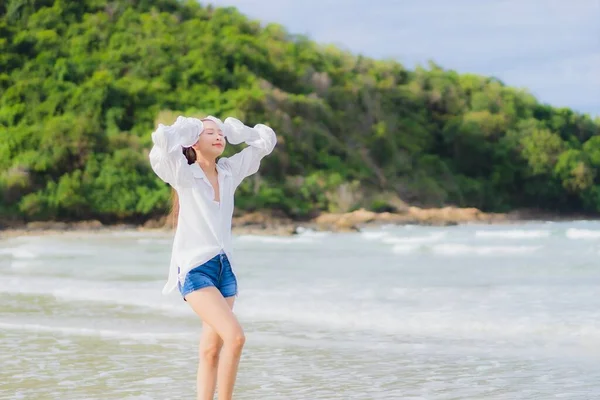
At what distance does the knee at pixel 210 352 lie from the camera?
15.9 feet

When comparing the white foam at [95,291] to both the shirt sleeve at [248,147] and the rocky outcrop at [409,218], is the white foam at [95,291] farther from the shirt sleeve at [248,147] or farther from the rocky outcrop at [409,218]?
the rocky outcrop at [409,218]

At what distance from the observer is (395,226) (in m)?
54.0

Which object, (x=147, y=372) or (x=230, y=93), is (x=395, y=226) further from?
(x=147, y=372)

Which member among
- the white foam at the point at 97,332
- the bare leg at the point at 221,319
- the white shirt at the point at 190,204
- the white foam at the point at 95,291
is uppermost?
the white shirt at the point at 190,204

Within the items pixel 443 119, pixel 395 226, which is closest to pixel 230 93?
pixel 395 226

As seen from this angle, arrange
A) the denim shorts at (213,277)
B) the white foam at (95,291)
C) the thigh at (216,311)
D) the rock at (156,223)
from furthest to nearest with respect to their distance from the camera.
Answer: the rock at (156,223)
the white foam at (95,291)
the denim shorts at (213,277)
the thigh at (216,311)

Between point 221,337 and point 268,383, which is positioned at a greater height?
point 221,337

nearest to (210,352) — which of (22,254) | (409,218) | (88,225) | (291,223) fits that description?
(22,254)

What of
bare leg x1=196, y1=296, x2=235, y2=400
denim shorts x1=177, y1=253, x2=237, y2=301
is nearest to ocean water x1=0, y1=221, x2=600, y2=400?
bare leg x1=196, y1=296, x2=235, y2=400

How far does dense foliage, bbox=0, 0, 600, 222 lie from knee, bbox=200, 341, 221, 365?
46048 mm

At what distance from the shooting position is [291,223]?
173ft

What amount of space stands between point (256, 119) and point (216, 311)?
54555 millimetres

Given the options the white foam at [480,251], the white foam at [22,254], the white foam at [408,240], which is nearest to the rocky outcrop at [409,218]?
the white foam at [408,240]

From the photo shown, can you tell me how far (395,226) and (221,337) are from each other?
49.7 meters
